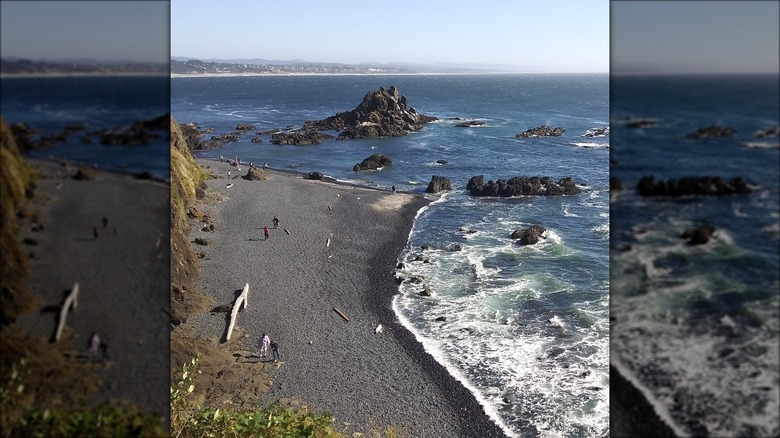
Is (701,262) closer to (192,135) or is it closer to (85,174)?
(85,174)

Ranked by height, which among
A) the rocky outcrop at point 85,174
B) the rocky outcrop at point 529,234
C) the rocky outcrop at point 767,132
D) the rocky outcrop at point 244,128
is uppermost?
the rocky outcrop at point 244,128

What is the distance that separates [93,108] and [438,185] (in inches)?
1537

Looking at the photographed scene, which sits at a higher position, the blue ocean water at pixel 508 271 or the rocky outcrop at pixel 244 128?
the rocky outcrop at pixel 244 128

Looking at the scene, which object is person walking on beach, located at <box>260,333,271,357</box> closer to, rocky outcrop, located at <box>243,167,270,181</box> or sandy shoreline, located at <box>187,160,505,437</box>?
sandy shoreline, located at <box>187,160,505,437</box>

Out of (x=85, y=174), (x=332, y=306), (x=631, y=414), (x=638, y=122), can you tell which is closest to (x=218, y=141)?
(x=332, y=306)

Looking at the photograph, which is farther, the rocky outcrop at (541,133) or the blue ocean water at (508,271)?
the rocky outcrop at (541,133)

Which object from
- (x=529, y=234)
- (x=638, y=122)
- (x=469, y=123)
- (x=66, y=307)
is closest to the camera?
(x=638, y=122)

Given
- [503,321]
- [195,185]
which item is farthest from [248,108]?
[503,321]

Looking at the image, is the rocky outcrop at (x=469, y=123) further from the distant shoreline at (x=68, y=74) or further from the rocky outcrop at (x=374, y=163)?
the distant shoreline at (x=68, y=74)

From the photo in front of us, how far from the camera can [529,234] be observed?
1179 inches

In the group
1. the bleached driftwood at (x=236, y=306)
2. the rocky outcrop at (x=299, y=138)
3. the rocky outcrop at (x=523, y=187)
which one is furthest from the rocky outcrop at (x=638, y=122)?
the rocky outcrop at (x=299, y=138)

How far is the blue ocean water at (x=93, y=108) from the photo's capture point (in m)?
3.47

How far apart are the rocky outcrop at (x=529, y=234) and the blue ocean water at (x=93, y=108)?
88.5ft

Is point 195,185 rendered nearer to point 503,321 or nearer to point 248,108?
point 503,321
